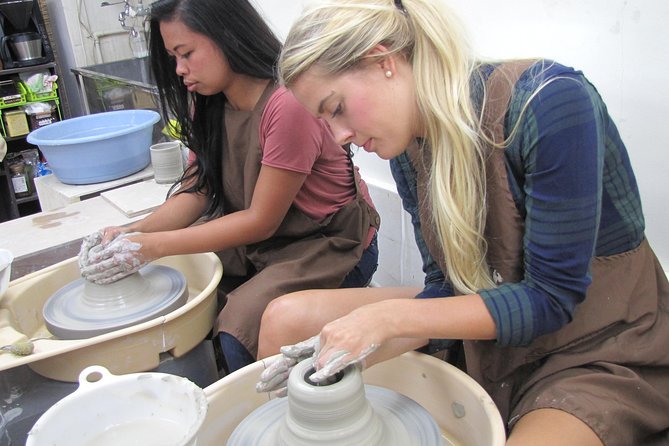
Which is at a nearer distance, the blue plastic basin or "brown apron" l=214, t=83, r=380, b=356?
"brown apron" l=214, t=83, r=380, b=356

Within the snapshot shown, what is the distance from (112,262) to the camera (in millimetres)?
1513

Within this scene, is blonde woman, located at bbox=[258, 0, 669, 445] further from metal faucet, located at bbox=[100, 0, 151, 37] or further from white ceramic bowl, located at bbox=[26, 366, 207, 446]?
metal faucet, located at bbox=[100, 0, 151, 37]

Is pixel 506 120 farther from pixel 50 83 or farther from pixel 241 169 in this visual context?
pixel 50 83

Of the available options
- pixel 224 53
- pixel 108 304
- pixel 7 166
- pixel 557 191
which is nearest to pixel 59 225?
pixel 108 304

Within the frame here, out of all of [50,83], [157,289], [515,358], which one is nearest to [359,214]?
[157,289]

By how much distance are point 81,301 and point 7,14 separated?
3451 millimetres

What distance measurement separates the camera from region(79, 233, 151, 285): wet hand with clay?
59.5 inches

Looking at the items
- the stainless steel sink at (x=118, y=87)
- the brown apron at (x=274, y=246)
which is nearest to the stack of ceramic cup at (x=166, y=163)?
the stainless steel sink at (x=118, y=87)

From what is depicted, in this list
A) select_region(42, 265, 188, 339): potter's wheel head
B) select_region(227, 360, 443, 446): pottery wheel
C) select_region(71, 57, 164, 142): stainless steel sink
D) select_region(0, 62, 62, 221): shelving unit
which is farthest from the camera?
select_region(0, 62, 62, 221): shelving unit

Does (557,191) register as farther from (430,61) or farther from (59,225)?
(59,225)

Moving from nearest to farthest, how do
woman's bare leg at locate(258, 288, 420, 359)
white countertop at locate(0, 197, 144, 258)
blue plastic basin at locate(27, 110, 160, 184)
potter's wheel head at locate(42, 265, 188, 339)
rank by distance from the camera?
woman's bare leg at locate(258, 288, 420, 359) → potter's wheel head at locate(42, 265, 188, 339) → white countertop at locate(0, 197, 144, 258) → blue plastic basin at locate(27, 110, 160, 184)

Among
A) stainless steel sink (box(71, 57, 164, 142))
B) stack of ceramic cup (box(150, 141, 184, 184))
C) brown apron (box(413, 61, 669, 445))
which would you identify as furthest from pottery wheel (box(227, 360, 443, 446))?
stainless steel sink (box(71, 57, 164, 142))

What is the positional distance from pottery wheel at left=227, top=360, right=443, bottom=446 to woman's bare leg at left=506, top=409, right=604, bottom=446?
0.43 ft

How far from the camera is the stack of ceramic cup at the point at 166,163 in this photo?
2.61 meters
